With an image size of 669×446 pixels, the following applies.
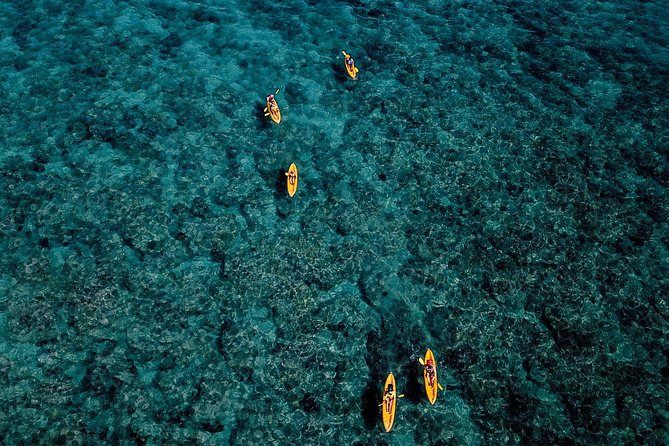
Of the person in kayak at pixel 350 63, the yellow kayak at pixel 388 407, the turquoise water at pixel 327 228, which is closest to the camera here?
the yellow kayak at pixel 388 407

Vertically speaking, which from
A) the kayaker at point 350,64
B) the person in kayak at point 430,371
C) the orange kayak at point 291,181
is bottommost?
the person in kayak at point 430,371

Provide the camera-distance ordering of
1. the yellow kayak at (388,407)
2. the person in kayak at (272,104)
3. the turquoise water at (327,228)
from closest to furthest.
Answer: the yellow kayak at (388,407), the turquoise water at (327,228), the person in kayak at (272,104)

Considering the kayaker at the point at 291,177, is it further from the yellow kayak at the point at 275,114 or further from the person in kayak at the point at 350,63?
the person in kayak at the point at 350,63

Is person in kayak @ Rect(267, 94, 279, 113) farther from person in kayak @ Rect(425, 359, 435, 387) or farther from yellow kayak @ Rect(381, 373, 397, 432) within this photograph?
yellow kayak @ Rect(381, 373, 397, 432)

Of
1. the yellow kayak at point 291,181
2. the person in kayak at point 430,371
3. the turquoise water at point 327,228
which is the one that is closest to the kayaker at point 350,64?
the turquoise water at point 327,228

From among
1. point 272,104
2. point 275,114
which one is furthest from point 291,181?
point 272,104

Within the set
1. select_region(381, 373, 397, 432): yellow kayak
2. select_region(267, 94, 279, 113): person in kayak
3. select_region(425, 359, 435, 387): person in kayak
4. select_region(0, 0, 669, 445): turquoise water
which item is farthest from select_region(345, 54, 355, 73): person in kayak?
select_region(381, 373, 397, 432): yellow kayak

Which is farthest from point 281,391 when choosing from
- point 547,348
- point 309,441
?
point 547,348
